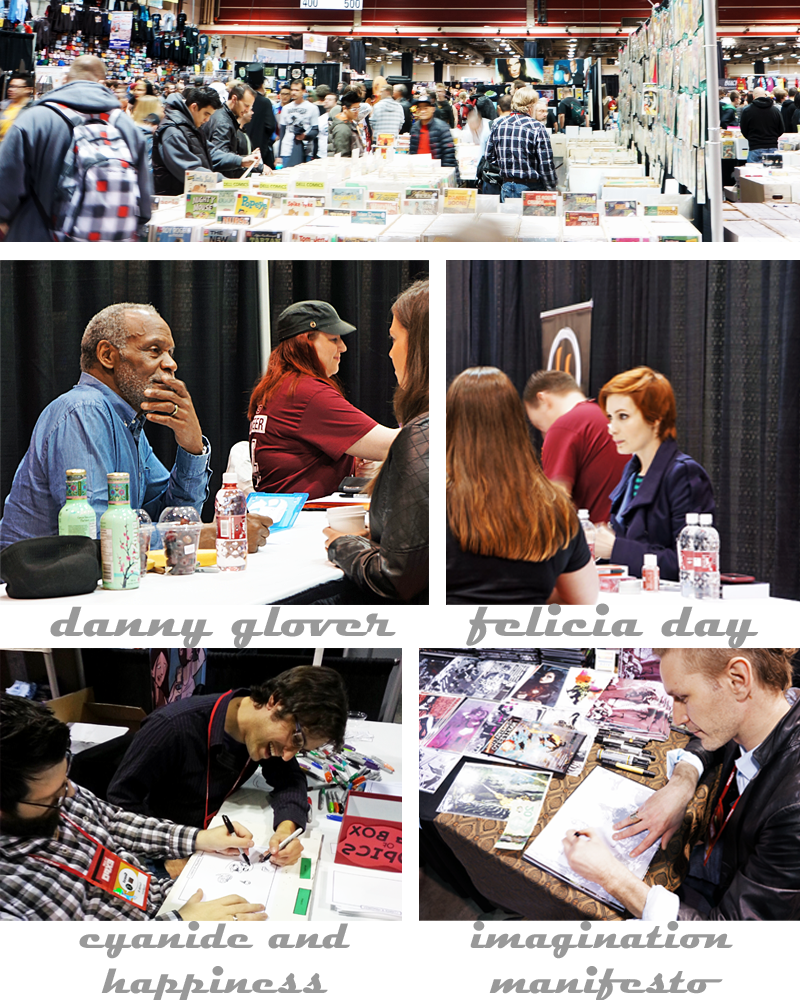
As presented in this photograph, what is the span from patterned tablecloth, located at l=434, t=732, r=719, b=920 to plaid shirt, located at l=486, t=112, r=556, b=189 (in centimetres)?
433

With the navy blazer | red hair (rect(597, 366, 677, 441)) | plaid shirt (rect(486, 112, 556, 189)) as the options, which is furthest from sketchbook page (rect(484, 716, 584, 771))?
plaid shirt (rect(486, 112, 556, 189))

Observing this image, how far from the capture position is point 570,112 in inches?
375

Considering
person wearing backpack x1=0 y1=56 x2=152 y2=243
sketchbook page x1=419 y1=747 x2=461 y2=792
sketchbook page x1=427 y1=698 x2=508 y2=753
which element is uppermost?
person wearing backpack x1=0 y1=56 x2=152 y2=243

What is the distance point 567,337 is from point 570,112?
8.73 meters

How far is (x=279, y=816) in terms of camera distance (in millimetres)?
1985

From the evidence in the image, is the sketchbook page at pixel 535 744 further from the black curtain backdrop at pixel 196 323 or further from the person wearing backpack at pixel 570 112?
the person wearing backpack at pixel 570 112

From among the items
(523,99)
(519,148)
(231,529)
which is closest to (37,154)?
(231,529)

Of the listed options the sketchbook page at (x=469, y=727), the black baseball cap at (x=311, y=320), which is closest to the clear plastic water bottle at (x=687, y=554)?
the sketchbook page at (x=469, y=727)

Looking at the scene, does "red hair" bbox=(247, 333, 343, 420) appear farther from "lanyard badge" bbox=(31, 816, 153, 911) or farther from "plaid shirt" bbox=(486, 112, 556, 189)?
"plaid shirt" bbox=(486, 112, 556, 189)

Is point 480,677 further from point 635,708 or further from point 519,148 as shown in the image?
point 519,148

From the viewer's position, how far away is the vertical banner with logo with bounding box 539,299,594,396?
1.79 meters

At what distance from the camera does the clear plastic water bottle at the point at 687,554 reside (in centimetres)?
176

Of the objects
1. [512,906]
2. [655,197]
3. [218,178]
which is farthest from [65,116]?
[512,906]

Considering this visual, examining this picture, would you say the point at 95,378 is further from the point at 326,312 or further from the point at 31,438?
the point at 326,312
